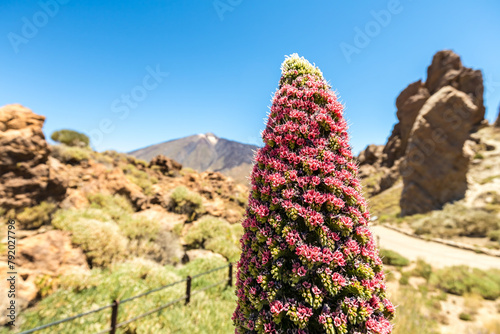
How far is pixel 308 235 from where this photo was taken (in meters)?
2.56

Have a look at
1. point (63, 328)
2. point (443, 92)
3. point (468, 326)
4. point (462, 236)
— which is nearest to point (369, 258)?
point (63, 328)

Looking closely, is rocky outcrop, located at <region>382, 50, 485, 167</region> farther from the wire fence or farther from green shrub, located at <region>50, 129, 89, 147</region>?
green shrub, located at <region>50, 129, 89, 147</region>

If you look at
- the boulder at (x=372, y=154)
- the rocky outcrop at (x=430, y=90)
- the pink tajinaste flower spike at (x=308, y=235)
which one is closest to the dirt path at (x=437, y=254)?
the pink tajinaste flower spike at (x=308, y=235)

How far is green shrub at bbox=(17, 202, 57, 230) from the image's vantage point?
28.6ft

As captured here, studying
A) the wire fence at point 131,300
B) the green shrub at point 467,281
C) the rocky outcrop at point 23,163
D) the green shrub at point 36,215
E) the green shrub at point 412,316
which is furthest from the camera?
the green shrub at point 467,281

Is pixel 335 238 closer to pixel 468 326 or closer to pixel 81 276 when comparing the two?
pixel 81 276

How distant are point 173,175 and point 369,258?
24.8 meters

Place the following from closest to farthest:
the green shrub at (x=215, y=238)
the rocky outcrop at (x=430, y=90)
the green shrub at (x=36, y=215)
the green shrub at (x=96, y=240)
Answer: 1. the green shrub at (x=96, y=240)
2. the green shrub at (x=36, y=215)
3. the green shrub at (x=215, y=238)
4. the rocky outcrop at (x=430, y=90)

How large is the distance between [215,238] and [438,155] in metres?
27.7

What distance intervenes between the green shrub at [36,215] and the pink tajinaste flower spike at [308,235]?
33.3 feet

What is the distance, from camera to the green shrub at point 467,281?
9.30 meters

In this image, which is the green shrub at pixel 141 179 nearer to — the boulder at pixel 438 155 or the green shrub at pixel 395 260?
the green shrub at pixel 395 260

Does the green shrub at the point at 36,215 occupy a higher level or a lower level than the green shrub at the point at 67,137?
lower

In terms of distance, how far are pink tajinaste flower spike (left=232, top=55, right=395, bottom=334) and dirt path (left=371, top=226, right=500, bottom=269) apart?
34.5 ft
